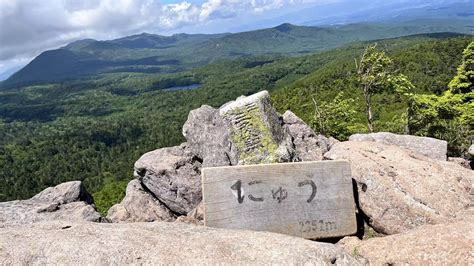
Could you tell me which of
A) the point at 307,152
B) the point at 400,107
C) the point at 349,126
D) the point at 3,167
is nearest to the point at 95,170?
the point at 3,167

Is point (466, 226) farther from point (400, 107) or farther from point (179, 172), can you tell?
point (400, 107)

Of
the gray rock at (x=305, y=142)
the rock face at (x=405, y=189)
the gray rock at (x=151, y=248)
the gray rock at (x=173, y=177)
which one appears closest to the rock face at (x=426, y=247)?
the gray rock at (x=151, y=248)

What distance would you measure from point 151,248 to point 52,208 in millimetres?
8962

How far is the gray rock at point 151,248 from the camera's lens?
26.3 feet

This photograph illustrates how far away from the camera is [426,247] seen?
8.53m

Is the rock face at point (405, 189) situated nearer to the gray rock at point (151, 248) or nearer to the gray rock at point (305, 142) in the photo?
the gray rock at point (305, 142)

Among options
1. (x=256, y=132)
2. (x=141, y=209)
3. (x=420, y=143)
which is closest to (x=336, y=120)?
(x=420, y=143)

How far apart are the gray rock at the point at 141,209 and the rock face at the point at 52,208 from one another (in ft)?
6.45

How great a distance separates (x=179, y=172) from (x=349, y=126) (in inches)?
679

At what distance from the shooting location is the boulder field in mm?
8258

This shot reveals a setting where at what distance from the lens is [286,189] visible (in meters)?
10.8

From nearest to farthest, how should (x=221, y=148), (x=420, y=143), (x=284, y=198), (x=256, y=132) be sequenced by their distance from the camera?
1. (x=284, y=198)
2. (x=256, y=132)
3. (x=221, y=148)
4. (x=420, y=143)

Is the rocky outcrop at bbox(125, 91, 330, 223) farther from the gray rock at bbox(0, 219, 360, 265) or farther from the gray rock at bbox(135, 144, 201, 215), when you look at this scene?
the gray rock at bbox(0, 219, 360, 265)

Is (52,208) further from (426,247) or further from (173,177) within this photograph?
(426,247)
